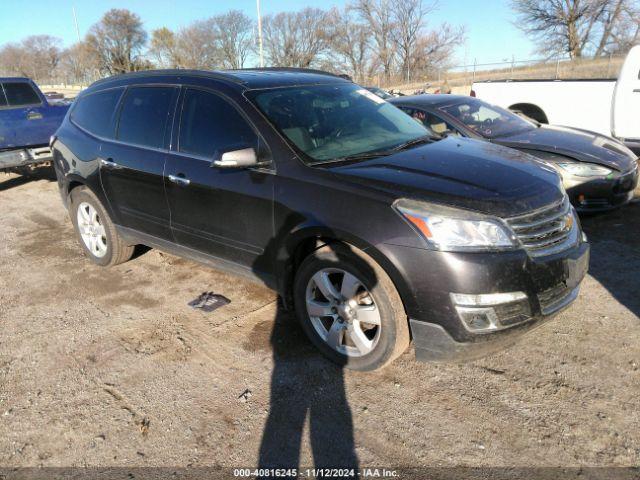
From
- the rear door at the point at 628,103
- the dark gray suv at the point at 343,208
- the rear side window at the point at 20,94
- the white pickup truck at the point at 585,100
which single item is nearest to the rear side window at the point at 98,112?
the dark gray suv at the point at 343,208

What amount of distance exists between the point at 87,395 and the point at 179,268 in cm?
209

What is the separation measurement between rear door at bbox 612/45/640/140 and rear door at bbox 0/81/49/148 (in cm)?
1004

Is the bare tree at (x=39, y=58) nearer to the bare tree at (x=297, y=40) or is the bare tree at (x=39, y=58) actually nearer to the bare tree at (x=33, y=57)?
the bare tree at (x=33, y=57)

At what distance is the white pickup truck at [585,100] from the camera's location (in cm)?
802

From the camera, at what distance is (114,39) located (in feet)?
208

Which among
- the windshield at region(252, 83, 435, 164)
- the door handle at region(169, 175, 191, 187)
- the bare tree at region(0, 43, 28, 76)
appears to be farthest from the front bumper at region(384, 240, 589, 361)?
the bare tree at region(0, 43, 28, 76)

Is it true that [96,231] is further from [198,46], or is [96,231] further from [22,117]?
[198,46]

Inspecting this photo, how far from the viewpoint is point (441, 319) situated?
270 cm

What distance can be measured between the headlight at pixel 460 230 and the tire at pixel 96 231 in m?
3.29

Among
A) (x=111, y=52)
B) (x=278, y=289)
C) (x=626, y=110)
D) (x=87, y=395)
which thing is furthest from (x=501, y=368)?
(x=111, y=52)

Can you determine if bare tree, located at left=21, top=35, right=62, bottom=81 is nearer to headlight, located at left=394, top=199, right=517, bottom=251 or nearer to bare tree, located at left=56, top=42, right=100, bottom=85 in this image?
bare tree, located at left=56, top=42, right=100, bottom=85

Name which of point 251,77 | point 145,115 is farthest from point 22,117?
point 251,77

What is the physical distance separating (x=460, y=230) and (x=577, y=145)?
4.13 metres

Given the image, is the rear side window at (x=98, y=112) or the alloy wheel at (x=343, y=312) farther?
the rear side window at (x=98, y=112)
